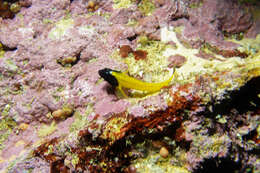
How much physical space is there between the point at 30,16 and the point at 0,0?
955 millimetres

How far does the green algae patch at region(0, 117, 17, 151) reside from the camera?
4.02 m

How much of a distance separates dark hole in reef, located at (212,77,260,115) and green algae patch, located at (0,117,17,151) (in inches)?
166

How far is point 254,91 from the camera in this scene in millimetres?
2498

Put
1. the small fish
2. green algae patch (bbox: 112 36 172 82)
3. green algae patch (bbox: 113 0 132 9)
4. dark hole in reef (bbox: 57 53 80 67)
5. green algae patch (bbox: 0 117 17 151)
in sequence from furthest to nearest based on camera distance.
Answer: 1. green algae patch (bbox: 113 0 132 9)
2. green algae patch (bbox: 0 117 17 151)
3. dark hole in reef (bbox: 57 53 80 67)
4. green algae patch (bbox: 112 36 172 82)
5. the small fish

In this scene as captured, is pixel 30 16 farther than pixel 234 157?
Yes

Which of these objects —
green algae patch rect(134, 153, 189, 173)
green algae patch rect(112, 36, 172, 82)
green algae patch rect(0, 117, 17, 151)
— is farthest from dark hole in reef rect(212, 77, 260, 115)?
green algae patch rect(0, 117, 17, 151)

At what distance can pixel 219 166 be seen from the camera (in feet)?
8.47

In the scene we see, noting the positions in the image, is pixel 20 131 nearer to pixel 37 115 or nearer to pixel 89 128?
pixel 37 115

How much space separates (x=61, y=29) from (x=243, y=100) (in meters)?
3.96

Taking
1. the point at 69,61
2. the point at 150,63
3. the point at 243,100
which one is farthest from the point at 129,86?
the point at 243,100

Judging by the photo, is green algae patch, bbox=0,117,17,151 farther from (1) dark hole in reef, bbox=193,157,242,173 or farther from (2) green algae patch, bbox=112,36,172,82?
(1) dark hole in reef, bbox=193,157,242,173

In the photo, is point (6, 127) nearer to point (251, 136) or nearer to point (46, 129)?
point (46, 129)

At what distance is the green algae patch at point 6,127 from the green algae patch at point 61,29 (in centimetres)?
214

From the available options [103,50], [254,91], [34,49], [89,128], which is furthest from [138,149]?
[34,49]
